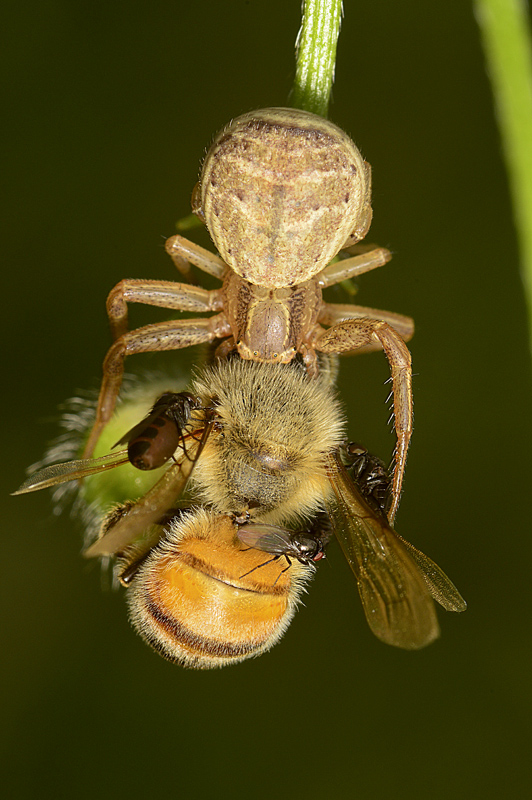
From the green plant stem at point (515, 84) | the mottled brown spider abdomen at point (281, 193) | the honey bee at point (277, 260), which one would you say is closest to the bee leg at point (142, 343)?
the honey bee at point (277, 260)

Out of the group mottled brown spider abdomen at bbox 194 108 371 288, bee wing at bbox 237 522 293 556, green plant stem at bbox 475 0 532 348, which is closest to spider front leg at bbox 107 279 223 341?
mottled brown spider abdomen at bbox 194 108 371 288

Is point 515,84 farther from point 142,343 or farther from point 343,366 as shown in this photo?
point 343,366

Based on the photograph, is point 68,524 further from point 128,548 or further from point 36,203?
point 128,548

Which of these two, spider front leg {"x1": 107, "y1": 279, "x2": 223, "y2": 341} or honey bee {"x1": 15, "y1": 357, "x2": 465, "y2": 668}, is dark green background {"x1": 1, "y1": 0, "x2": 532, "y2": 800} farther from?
honey bee {"x1": 15, "y1": 357, "x2": 465, "y2": 668}

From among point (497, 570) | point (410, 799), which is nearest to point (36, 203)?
point (497, 570)

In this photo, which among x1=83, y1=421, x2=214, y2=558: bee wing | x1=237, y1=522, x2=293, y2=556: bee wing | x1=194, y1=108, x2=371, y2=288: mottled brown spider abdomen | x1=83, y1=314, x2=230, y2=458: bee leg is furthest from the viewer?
x1=83, y1=314, x2=230, y2=458: bee leg

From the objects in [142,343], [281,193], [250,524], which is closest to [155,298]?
[142,343]

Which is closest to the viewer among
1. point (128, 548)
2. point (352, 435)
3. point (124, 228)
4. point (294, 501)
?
point (294, 501)
